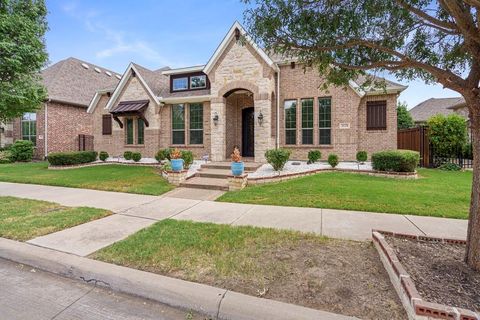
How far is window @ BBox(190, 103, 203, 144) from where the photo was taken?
16.4 meters

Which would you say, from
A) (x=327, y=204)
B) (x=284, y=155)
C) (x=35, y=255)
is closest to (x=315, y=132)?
(x=284, y=155)

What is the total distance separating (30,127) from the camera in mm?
21688

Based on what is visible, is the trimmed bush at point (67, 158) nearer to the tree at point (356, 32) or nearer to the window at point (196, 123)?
the window at point (196, 123)

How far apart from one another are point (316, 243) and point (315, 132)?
434 inches

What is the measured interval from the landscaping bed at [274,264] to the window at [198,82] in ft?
43.1

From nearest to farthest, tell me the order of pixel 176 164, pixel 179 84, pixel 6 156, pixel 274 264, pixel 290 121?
1. pixel 274 264
2. pixel 176 164
3. pixel 290 121
4. pixel 179 84
5. pixel 6 156

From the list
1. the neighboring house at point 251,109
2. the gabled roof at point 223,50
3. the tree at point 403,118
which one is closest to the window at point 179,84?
the neighboring house at point 251,109

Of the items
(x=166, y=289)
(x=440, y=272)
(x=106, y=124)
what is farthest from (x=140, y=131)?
(x=440, y=272)

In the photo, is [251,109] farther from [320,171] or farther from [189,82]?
[320,171]

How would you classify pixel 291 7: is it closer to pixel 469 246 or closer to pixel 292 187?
pixel 469 246

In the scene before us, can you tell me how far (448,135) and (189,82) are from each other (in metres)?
14.6

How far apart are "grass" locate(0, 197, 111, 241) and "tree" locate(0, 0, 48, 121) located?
5472 mm

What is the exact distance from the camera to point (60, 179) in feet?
36.4

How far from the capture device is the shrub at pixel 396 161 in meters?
10.2
